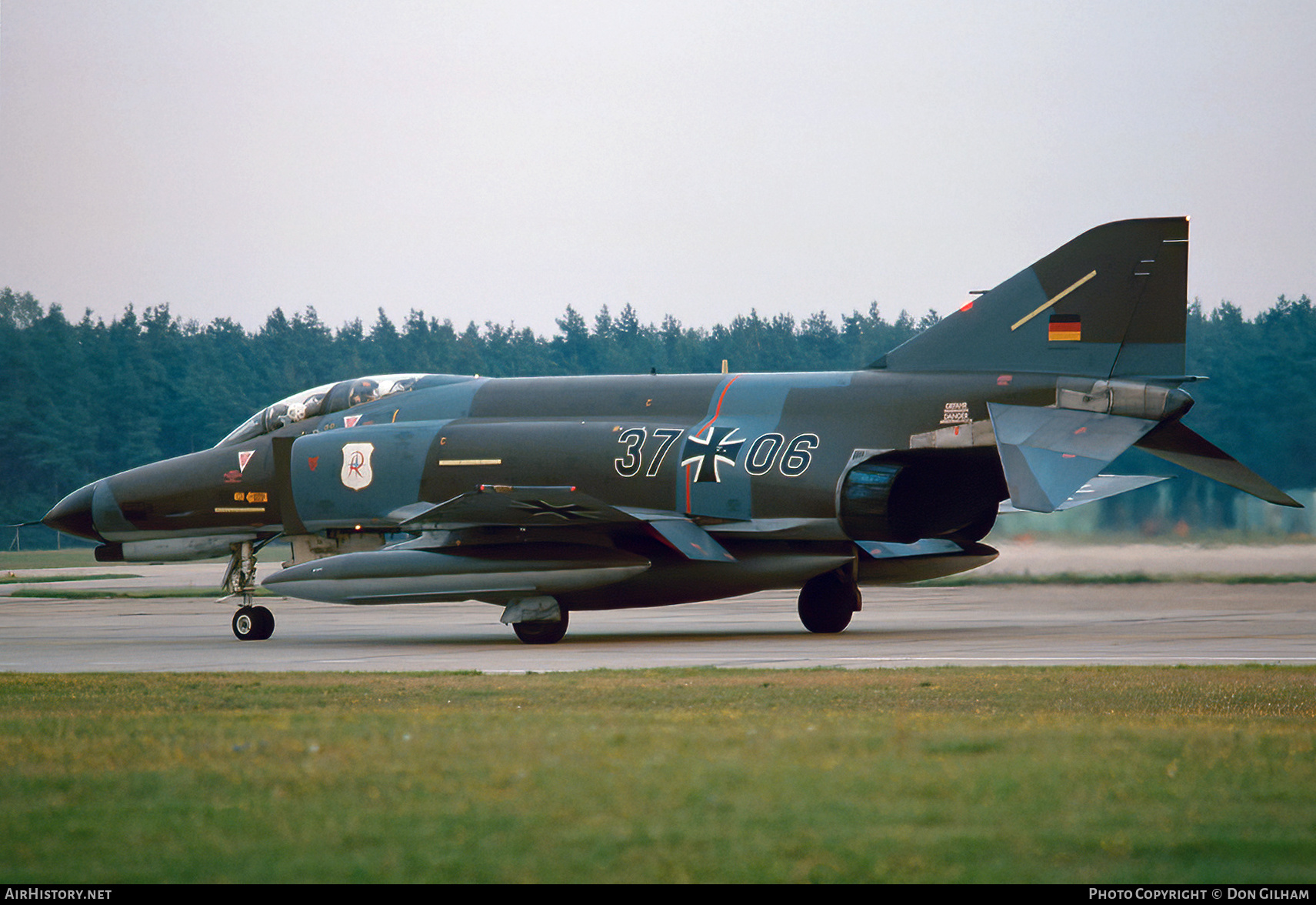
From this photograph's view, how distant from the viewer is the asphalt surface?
47.7 ft

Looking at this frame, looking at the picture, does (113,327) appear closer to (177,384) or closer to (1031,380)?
(177,384)

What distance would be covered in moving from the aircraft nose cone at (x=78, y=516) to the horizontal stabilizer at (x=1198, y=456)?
1488 centimetres

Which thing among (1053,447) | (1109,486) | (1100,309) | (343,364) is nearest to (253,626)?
(1053,447)

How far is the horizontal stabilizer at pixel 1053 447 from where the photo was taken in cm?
1488

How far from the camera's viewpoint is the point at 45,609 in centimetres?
2780

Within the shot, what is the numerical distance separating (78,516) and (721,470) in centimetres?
997

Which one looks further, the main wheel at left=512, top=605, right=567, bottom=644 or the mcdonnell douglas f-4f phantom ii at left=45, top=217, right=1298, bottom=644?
the main wheel at left=512, top=605, right=567, bottom=644

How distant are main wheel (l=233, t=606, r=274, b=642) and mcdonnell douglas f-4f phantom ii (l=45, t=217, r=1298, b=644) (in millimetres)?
33

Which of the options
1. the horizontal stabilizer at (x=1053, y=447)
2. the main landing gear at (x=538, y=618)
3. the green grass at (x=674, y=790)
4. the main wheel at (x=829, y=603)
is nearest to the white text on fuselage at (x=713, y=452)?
the main wheel at (x=829, y=603)

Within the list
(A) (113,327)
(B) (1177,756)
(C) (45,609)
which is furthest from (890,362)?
(A) (113,327)

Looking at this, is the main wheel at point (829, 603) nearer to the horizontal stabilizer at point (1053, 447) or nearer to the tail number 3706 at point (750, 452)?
the tail number 3706 at point (750, 452)

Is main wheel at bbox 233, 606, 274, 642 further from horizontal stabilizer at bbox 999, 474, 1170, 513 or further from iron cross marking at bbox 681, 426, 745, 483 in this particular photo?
horizontal stabilizer at bbox 999, 474, 1170, 513

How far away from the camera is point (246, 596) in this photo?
65.8 feet

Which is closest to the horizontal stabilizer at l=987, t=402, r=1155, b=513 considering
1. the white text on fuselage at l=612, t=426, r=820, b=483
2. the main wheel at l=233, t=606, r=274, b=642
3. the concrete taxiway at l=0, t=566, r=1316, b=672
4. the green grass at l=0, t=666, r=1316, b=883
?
the concrete taxiway at l=0, t=566, r=1316, b=672
